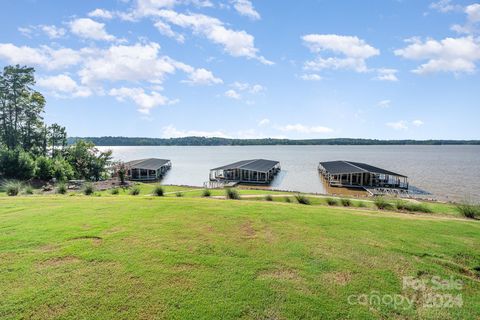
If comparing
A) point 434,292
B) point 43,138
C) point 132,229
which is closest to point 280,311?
point 434,292

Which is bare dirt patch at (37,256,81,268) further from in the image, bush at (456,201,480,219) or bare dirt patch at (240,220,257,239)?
bush at (456,201,480,219)

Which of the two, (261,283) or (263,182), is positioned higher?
(261,283)

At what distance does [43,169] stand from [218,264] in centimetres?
3789

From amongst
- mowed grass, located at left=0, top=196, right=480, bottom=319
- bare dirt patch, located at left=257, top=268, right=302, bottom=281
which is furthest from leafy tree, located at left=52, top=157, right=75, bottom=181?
bare dirt patch, located at left=257, top=268, right=302, bottom=281

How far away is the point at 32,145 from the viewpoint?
44406 mm

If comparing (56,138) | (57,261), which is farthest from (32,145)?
(57,261)

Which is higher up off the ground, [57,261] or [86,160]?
[86,160]

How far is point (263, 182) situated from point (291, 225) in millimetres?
34872

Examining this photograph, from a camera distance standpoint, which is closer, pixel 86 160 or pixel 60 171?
pixel 60 171

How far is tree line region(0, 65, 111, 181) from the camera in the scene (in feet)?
105

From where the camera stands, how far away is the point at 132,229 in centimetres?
796

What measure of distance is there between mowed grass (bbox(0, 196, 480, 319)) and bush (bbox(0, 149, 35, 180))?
91.7 feet

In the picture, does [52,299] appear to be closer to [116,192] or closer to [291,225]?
[291,225]

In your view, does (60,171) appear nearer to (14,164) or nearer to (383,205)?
(14,164)
